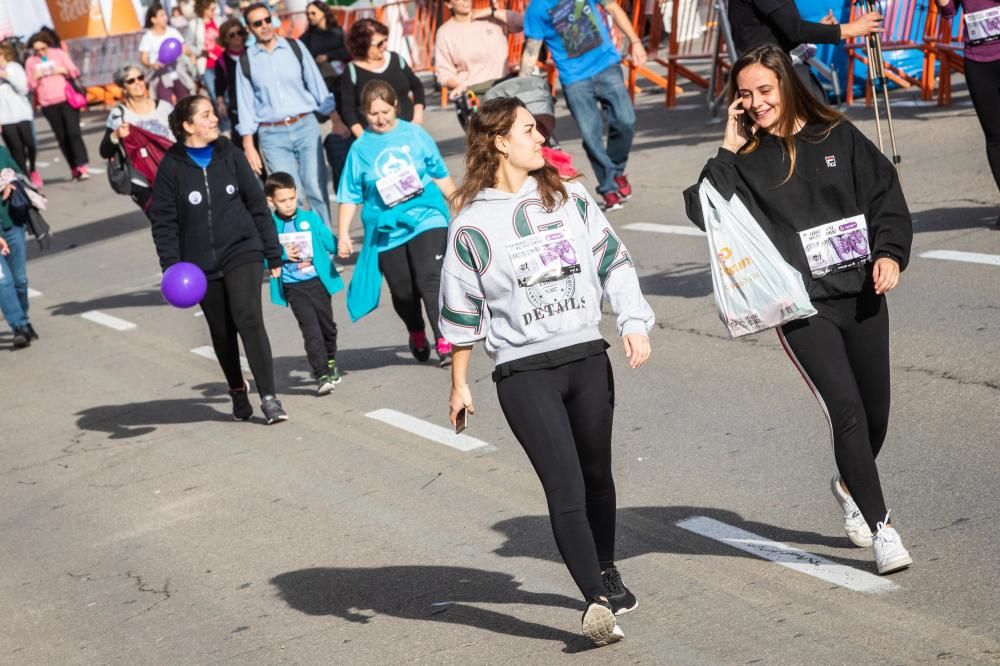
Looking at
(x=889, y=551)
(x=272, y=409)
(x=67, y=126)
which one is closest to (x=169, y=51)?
(x=67, y=126)

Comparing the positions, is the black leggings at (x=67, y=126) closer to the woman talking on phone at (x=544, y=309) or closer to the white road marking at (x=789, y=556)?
the white road marking at (x=789, y=556)

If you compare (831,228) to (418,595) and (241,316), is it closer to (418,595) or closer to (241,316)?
(418,595)

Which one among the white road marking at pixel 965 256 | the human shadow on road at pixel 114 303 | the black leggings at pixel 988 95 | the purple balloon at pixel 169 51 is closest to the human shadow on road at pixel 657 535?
the white road marking at pixel 965 256

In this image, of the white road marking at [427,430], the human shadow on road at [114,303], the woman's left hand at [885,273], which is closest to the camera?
the woman's left hand at [885,273]

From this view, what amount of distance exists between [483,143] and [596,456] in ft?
3.66

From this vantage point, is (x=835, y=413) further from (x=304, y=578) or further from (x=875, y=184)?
(x=304, y=578)

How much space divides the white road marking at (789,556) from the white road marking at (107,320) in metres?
7.61

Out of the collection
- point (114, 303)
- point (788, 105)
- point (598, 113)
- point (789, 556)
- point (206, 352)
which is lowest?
point (114, 303)

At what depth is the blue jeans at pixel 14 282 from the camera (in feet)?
40.2

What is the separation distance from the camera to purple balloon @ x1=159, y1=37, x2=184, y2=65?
1762 centimetres

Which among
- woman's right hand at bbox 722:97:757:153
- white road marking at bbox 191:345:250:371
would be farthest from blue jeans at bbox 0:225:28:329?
woman's right hand at bbox 722:97:757:153

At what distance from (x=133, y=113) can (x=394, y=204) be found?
3.48 metres

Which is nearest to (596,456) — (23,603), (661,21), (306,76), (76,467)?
(23,603)

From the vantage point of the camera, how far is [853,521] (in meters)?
5.36
